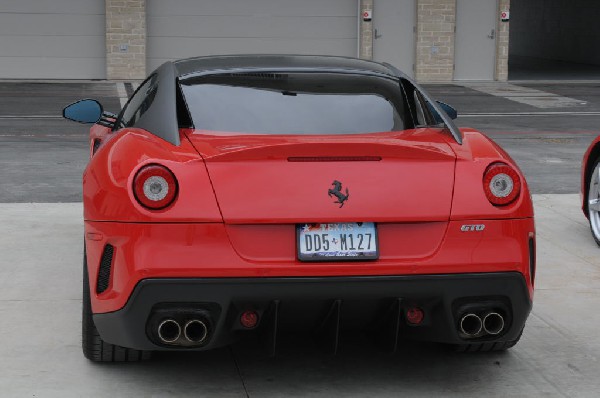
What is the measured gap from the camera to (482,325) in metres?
4.48

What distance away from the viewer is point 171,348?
14.5 feet

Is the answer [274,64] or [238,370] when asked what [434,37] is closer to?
[274,64]

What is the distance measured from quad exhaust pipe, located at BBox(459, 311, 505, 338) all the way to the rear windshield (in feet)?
3.51

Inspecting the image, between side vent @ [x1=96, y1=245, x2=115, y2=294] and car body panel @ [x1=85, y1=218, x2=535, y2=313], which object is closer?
car body panel @ [x1=85, y1=218, x2=535, y2=313]

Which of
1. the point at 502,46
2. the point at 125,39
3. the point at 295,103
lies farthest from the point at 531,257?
the point at 502,46

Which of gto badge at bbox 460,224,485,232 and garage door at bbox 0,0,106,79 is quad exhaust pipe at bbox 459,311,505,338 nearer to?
gto badge at bbox 460,224,485,232

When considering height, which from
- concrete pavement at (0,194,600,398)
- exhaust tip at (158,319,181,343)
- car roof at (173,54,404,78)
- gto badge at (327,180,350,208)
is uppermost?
car roof at (173,54,404,78)

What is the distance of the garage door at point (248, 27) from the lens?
28.5 meters

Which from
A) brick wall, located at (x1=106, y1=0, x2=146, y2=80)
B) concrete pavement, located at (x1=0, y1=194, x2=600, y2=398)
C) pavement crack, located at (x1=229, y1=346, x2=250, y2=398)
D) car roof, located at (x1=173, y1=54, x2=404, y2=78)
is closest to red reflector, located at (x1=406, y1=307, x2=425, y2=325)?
concrete pavement, located at (x1=0, y1=194, x2=600, y2=398)

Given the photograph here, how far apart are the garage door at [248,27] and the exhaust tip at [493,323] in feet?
78.9

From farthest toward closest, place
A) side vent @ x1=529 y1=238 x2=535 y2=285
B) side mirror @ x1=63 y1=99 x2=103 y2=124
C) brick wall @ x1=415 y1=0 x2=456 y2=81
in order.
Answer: brick wall @ x1=415 y1=0 x2=456 y2=81
side mirror @ x1=63 y1=99 x2=103 y2=124
side vent @ x1=529 y1=238 x2=535 y2=285

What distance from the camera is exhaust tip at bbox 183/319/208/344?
4.35 metres

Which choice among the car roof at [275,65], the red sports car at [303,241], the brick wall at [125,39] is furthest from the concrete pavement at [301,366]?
the brick wall at [125,39]

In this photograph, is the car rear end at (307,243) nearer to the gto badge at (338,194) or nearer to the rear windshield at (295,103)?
the gto badge at (338,194)
